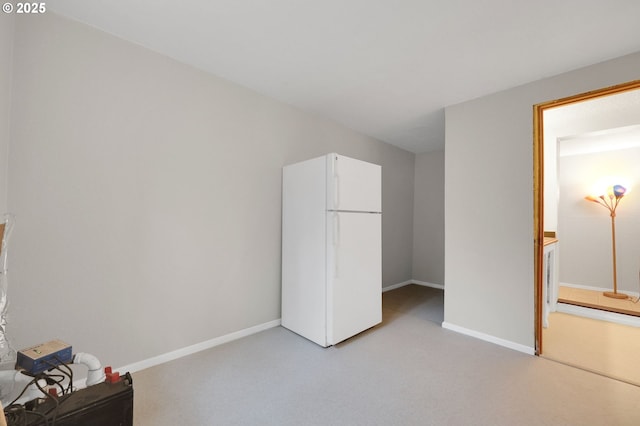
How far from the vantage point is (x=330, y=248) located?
245cm

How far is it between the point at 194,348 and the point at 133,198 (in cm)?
136

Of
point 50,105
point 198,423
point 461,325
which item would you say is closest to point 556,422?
point 461,325

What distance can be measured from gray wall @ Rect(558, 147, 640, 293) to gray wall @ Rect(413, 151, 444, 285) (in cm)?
202

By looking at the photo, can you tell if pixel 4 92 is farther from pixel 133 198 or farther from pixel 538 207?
pixel 538 207

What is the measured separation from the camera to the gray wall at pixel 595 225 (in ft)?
13.6

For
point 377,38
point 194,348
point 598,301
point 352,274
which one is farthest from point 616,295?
point 194,348

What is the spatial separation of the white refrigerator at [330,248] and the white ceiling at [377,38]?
2.70ft

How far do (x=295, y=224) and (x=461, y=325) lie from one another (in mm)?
2048

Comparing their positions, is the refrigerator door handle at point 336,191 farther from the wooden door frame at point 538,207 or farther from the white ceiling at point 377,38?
the wooden door frame at point 538,207

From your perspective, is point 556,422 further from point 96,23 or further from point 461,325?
point 96,23

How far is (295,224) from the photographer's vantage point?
9.17 ft

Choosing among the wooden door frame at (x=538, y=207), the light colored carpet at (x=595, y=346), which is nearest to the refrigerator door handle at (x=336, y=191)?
the wooden door frame at (x=538, y=207)

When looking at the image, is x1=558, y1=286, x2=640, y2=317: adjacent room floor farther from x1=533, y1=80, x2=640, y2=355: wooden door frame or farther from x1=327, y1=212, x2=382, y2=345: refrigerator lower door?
x1=327, y1=212, x2=382, y2=345: refrigerator lower door

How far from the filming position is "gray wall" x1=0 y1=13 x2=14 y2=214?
147cm
